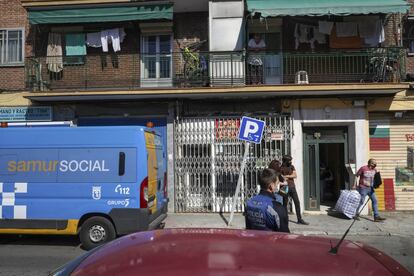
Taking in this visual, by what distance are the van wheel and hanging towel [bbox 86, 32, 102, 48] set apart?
27.0 ft

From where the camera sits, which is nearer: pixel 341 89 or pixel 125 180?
pixel 125 180

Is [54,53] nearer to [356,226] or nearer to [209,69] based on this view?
[209,69]

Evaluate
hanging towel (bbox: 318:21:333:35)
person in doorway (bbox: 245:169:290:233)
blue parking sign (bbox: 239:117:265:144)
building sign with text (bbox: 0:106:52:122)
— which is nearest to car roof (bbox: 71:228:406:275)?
person in doorway (bbox: 245:169:290:233)

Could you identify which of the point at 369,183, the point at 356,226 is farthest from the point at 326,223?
the point at 369,183

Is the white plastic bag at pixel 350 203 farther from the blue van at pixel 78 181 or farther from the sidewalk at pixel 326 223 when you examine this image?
the blue van at pixel 78 181

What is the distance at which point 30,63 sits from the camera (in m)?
15.4

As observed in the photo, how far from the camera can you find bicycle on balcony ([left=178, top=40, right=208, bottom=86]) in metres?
14.7

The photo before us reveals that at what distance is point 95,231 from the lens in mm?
9172

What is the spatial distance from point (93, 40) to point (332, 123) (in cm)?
833

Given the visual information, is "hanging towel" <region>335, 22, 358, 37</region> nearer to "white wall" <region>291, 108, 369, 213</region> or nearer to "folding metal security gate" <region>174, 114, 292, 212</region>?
"white wall" <region>291, 108, 369, 213</region>

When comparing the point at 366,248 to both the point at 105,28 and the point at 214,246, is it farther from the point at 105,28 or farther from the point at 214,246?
the point at 105,28

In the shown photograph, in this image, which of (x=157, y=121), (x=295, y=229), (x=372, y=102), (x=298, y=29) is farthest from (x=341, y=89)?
(x=157, y=121)

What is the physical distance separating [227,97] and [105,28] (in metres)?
4.93

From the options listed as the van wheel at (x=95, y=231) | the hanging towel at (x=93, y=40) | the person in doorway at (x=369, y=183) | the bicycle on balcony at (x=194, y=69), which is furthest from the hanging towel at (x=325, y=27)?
the van wheel at (x=95, y=231)
